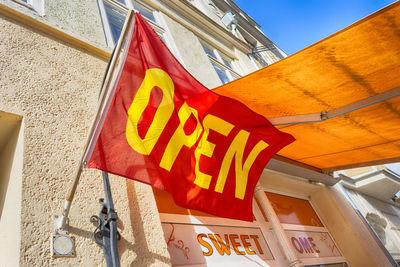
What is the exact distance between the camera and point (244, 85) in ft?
8.36

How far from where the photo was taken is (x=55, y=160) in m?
1.74

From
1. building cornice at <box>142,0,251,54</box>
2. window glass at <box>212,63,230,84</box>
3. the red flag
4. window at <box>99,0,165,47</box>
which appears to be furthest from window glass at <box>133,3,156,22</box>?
the red flag

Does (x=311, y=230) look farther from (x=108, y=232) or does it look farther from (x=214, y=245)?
(x=108, y=232)

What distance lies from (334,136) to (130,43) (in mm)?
3025

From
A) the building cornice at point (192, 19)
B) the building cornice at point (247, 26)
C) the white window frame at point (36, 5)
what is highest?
the building cornice at point (247, 26)

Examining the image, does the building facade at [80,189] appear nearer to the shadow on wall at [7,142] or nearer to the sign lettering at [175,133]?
the shadow on wall at [7,142]

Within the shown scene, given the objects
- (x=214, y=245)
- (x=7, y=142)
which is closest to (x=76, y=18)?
(x=7, y=142)

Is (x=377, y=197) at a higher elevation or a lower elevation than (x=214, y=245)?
higher

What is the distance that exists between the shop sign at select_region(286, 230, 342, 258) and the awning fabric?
4.34ft

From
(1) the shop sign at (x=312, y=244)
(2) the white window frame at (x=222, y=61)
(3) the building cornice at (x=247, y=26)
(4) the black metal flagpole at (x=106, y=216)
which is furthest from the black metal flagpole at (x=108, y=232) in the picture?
(3) the building cornice at (x=247, y=26)

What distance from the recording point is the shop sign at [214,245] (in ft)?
7.64

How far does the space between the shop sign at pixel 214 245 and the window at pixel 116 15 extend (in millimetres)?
2547

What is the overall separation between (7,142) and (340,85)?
3003 millimetres

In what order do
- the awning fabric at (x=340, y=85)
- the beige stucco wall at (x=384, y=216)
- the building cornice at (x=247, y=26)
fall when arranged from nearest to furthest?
the awning fabric at (x=340, y=85) < the beige stucco wall at (x=384, y=216) < the building cornice at (x=247, y=26)
